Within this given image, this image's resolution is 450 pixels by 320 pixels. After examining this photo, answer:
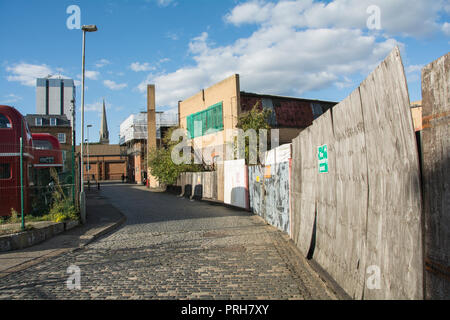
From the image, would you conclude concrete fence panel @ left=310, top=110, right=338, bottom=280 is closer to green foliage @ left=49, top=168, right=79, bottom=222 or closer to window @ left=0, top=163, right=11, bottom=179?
green foliage @ left=49, top=168, right=79, bottom=222

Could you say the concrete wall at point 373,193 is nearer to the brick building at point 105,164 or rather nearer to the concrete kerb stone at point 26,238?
the concrete kerb stone at point 26,238

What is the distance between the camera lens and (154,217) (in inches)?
573

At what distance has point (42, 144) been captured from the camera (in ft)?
75.2

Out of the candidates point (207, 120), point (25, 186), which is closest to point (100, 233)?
point (25, 186)

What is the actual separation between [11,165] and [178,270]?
25.7 ft

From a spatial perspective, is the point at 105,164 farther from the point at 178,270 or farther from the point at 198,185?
the point at 178,270

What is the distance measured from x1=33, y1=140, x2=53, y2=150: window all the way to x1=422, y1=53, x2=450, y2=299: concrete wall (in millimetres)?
22809

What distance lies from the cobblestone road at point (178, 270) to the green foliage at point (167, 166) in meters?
20.0

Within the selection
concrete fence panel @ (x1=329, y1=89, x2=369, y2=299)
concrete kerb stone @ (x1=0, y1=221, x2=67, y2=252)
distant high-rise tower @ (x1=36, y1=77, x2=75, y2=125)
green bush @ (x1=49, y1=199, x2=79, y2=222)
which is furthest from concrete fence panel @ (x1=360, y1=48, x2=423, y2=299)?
distant high-rise tower @ (x1=36, y1=77, x2=75, y2=125)

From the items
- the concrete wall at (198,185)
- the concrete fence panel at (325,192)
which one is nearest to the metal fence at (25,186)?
the concrete fence panel at (325,192)

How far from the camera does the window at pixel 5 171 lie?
11391 millimetres

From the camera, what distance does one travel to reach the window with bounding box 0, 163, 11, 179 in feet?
37.4
